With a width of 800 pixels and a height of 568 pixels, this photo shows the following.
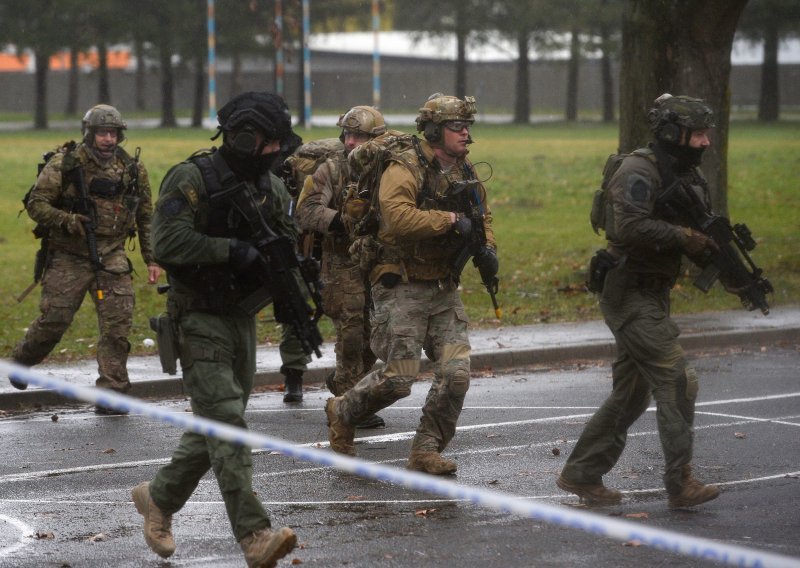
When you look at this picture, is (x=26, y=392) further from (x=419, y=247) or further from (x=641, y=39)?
(x=641, y=39)

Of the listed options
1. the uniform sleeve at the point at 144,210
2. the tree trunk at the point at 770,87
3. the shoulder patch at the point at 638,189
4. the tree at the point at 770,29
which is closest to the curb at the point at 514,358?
the uniform sleeve at the point at 144,210

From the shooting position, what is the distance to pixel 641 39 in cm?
1648

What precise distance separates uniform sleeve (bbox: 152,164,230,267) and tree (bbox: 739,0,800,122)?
44.5 meters

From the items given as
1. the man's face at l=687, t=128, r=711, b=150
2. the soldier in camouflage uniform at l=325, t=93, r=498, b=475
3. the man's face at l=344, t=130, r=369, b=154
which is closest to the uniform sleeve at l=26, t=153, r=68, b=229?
the man's face at l=344, t=130, r=369, b=154

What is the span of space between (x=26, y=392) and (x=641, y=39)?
8.68 m

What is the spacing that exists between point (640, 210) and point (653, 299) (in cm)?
47

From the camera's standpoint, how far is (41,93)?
5688cm

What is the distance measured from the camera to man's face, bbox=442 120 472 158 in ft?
25.7

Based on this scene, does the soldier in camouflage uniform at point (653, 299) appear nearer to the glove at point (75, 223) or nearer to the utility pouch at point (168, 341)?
the utility pouch at point (168, 341)

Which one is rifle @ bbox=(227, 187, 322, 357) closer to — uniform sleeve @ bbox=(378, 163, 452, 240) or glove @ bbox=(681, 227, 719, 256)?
uniform sleeve @ bbox=(378, 163, 452, 240)

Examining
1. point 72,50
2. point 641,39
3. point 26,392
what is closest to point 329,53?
point 72,50

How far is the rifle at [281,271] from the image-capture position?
19.7ft

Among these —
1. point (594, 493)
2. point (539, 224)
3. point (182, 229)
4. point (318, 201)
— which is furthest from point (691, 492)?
point (539, 224)

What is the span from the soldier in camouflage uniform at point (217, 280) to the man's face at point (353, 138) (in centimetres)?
317
